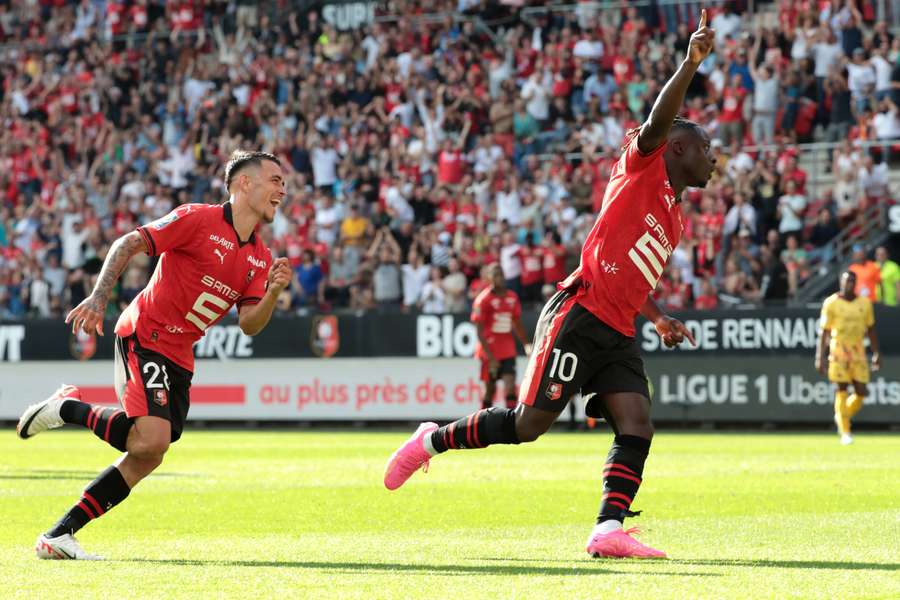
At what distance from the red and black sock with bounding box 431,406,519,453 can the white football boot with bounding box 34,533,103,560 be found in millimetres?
2048

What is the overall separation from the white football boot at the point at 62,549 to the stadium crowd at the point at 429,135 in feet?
60.7

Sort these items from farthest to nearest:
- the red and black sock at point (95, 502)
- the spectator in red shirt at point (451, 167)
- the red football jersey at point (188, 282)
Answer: the spectator in red shirt at point (451, 167) < the red football jersey at point (188, 282) < the red and black sock at point (95, 502)

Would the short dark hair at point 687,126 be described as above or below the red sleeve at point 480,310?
above

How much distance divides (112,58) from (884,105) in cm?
1884

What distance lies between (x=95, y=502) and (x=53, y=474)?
749 cm

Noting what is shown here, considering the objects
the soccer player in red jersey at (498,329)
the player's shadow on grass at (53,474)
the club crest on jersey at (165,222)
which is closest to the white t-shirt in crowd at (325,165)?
the soccer player in red jersey at (498,329)

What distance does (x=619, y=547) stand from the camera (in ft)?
27.7

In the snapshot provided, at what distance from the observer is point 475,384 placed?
2750 cm

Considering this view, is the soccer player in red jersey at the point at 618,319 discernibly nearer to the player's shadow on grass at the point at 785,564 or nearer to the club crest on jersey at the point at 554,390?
the club crest on jersey at the point at 554,390

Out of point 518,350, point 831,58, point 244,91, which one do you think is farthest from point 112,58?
point 831,58

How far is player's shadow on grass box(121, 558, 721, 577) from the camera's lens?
25.6ft

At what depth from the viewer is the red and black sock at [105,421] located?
878cm

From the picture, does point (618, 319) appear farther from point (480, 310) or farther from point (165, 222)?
point (480, 310)

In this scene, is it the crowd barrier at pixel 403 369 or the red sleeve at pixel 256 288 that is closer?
the red sleeve at pixel 256 288
